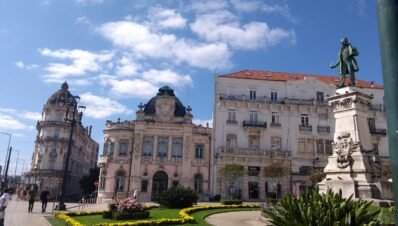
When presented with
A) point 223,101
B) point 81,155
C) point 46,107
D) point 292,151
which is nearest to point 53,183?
point 46,107

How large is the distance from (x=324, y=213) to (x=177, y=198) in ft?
55.6

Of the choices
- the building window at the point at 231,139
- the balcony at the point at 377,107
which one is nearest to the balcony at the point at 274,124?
the building window at the point at 231,139

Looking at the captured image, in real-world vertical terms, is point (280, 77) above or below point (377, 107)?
above

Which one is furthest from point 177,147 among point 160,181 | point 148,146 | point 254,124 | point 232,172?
point 254,124

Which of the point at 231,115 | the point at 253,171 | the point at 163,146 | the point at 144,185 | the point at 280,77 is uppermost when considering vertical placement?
the point at 280,77

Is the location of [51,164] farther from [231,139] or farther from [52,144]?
[231,139]

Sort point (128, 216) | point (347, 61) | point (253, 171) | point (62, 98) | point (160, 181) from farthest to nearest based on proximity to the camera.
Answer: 1. point (62, 98)
2. point (160, 181)
3. point (253, 171)
4. point (347, 61)
5. point (128, 216)

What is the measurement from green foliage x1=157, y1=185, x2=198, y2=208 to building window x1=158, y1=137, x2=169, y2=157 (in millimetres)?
22684

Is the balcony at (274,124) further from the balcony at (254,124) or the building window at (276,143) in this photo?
the building window at (276,143)

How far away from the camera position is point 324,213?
281 inches

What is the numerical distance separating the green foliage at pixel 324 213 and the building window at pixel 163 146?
129 ft

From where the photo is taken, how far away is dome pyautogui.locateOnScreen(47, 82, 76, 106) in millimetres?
67750

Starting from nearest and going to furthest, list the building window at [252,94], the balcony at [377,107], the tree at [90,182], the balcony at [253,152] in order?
the balcony at [253,152] → the building window at [252,94] → the balcony at [377,107] → the tree at [90,182]

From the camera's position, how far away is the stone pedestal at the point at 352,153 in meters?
15.8
